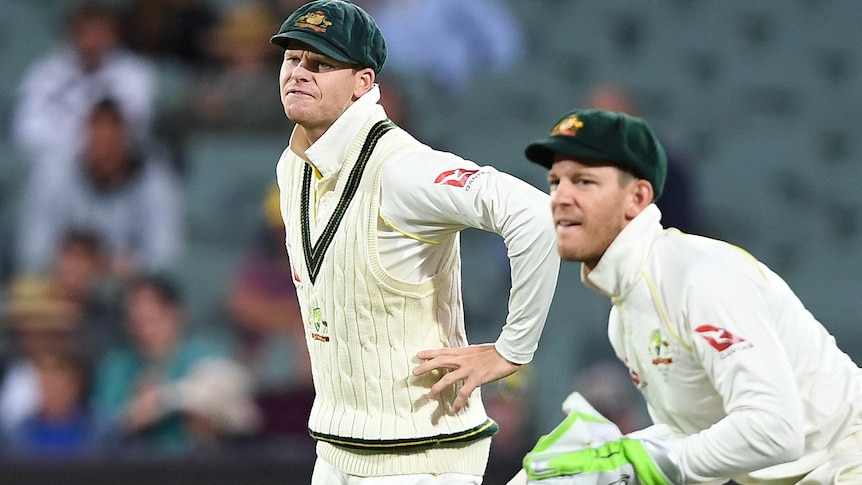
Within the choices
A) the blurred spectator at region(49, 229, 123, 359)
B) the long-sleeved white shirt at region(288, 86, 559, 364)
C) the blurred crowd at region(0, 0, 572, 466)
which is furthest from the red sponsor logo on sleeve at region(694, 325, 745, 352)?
the blurred spectator at region(49, 229, 123, 359)

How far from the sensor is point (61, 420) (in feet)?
17.9

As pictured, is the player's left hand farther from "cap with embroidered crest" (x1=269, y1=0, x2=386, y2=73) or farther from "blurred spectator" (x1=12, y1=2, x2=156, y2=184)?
"blurred spectator" (x1=12, y1=2, x2=156, y2=184)

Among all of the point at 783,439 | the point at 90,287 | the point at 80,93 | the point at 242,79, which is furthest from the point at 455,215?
the point at 80,93

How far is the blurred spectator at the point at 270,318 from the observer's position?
5816 millimetres

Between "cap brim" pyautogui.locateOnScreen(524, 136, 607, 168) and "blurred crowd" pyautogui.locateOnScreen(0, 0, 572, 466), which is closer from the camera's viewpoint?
"cap brim" pyautogui.locateOnScreen(524, 136, 607, 168)

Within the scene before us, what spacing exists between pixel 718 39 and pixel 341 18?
477 cm

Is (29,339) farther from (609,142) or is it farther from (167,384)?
(609,142)

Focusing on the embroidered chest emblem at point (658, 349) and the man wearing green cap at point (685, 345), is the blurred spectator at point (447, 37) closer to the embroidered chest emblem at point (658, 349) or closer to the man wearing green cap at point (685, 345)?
the man wearing green cap at point (685, 345)

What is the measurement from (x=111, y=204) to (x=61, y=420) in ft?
4.14

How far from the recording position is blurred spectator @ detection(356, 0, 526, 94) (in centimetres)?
687

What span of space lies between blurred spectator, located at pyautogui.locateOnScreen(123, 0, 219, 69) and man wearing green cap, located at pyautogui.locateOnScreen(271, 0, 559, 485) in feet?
12.1

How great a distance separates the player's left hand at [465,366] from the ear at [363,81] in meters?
0.65

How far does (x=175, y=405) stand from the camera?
17.5ft

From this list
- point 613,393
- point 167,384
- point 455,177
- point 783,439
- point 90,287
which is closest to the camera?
point 783,439
